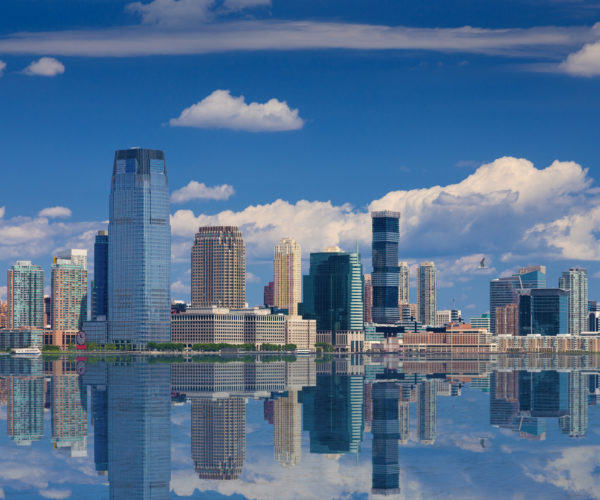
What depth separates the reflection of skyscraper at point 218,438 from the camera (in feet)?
237

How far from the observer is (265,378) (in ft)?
623

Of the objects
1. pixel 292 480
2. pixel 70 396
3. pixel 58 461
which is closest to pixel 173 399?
pixel 70 396

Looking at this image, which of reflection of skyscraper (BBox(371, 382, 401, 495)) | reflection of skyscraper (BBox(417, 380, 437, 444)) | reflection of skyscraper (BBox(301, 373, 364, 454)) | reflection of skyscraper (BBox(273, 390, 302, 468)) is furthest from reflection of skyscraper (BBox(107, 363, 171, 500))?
reflection of skyscraper (BBox(417, 380, 437, 444))

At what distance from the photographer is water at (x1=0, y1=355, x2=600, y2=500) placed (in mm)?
65875

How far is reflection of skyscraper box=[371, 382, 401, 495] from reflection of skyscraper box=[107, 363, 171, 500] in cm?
1420

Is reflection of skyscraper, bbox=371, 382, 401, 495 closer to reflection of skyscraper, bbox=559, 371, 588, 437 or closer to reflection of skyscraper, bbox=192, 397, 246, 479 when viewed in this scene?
reflection of skyscraper, bbox=192, 397, 246, 479

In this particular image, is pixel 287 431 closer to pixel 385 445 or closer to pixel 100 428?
pixel 385 445

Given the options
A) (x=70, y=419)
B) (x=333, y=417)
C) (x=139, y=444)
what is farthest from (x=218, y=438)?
(x=70, y=419)

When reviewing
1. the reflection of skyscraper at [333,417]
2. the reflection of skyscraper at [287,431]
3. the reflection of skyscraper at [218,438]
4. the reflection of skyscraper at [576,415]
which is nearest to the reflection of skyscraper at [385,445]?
the reflection of skyscraper at [333,417]

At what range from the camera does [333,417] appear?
104 m

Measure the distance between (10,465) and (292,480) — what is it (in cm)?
2128

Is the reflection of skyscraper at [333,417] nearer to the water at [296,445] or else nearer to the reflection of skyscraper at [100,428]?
the water at [296,445]

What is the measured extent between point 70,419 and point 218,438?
20798mm

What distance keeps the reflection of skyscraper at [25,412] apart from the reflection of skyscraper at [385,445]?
29785 millimetres
